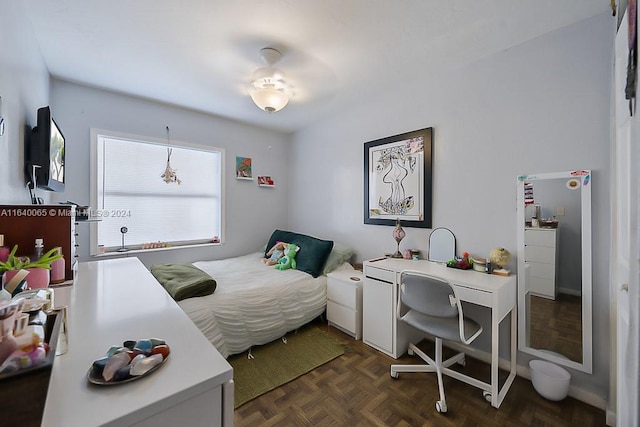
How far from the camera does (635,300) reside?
0.77 meters

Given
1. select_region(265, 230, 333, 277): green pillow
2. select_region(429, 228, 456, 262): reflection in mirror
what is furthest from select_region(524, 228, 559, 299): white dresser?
select_region(265, 230, 333, 277): green pillow

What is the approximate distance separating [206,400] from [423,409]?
1557 mm

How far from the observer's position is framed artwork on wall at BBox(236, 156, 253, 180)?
3.65m

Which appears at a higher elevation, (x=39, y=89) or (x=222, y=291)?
(x=39, y=89)

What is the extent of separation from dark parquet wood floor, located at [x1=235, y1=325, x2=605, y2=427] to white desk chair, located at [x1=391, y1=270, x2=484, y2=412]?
79mm

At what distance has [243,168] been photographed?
3697mm

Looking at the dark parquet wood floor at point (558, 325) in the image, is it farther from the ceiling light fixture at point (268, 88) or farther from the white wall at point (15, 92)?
the white wall at point (15, 92)

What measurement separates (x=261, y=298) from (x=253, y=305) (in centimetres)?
9

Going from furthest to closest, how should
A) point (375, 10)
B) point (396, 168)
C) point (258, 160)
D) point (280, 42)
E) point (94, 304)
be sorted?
point (258, 160)
point (396, 168)
point (280, 42)
point (375, 10)
point (94, 304)

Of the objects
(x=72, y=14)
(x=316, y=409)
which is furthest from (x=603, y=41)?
(x=72, y=14)

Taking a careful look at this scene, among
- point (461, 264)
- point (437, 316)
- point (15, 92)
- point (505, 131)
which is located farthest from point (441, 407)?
point (15, 92)

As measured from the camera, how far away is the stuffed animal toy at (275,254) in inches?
125

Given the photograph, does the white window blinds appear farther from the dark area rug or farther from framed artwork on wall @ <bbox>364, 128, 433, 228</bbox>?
framed artwork on wall @ <bbox>364, 128, 433, 228</bbox>

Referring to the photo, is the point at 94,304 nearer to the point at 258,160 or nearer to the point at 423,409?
the point at 423,409
